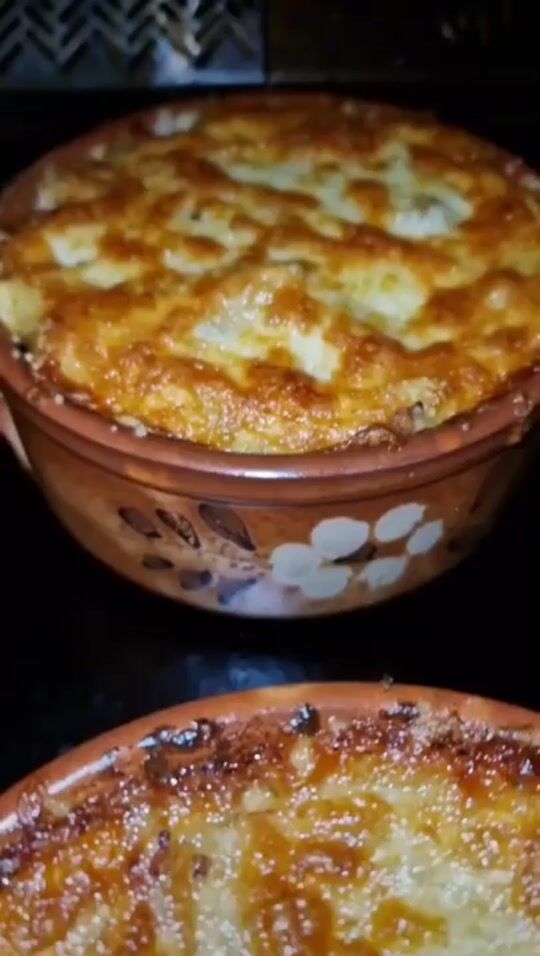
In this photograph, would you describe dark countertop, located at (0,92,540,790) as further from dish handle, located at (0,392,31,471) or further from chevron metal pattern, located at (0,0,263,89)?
chevron metal pattern, located at (0,0,263,89)

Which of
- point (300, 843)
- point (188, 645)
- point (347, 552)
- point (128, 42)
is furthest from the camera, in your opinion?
point (128, 42)

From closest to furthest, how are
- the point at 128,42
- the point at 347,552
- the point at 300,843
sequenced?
the point at 300,843 → the point at 347,552 → the point at 128,42

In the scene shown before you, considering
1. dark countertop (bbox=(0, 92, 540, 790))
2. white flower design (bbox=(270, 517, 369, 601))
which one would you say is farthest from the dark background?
white flower design (bbox=(270, 517, 369, 601))

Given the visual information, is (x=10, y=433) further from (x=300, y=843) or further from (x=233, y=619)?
(x=300, y=843)

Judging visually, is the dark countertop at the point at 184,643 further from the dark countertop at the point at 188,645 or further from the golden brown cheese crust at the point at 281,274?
the golden brown cheese crust at the point at 281,274

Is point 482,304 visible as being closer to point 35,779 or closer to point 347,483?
point 347,483

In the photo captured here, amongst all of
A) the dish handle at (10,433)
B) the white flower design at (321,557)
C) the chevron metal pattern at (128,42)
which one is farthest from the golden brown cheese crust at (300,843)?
the chevron metal pattern at (128,42)

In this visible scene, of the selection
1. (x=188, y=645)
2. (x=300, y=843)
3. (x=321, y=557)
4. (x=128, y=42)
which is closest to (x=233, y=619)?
(x=188, y=645)
